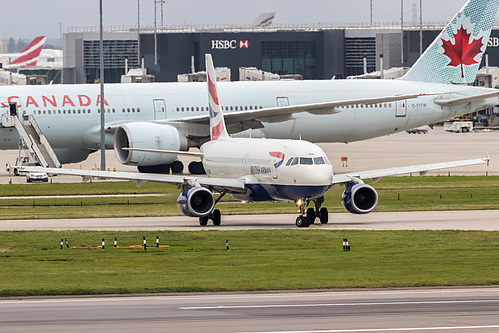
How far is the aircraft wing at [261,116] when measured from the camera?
5919cm

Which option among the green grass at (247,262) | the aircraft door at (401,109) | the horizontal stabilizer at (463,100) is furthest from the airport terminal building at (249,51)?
the green grass at (247,262)

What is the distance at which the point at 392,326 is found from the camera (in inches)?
779

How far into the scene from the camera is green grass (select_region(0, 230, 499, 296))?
25234mm

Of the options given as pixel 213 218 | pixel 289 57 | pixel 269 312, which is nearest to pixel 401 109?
pixel 213 218

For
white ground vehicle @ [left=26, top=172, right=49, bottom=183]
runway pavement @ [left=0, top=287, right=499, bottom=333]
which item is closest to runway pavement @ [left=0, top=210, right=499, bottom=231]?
runway pavement @ [left=0, top=287, right=499, bottom=333]

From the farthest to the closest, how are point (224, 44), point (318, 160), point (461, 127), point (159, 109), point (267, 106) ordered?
point (224, 44)
point (461, 127)
point (267, 106)
point (159, 109)
point (318, 160)

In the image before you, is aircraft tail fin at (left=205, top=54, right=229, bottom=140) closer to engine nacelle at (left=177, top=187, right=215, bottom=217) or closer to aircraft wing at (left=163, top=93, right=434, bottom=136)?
engine nacelle at (left=177, top=187, right=215, bottom=217)

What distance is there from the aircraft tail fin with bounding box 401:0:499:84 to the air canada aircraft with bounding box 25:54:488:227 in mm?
26448

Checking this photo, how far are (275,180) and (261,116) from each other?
21691 millimetres

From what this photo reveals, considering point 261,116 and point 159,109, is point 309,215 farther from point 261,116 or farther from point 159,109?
point 159,109

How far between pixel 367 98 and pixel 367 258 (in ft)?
119

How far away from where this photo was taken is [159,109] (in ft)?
209

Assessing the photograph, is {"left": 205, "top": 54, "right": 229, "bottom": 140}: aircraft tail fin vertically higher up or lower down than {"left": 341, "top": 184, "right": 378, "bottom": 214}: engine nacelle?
higher up

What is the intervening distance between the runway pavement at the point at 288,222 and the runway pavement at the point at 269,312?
1447 centimetres
